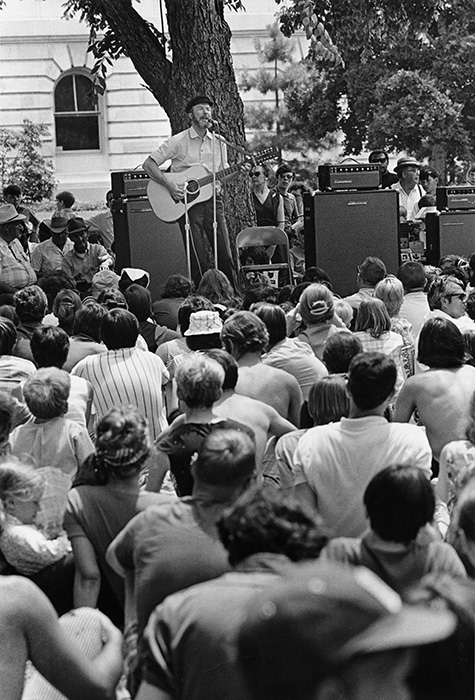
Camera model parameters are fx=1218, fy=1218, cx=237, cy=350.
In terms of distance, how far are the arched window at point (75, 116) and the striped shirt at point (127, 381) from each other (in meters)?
22.1

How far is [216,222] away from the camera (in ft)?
31.6

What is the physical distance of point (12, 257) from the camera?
9594 millimetres

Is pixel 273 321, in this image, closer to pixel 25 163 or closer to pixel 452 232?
pixel 452 232

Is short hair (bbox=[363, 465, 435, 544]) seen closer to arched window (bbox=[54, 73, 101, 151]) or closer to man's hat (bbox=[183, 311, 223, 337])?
man's hat (bbox=[183, 311, 223, 337])

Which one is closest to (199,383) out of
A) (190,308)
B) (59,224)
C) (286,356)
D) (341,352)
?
(341,352)

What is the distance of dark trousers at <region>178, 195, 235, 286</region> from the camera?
9805 mm

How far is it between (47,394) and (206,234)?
227 inches

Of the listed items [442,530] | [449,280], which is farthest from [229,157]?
[442,530]

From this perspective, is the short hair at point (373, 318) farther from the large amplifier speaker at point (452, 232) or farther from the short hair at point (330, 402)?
the large amplifier speaker at point (452, 232)

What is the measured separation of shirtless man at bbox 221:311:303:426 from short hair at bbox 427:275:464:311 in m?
1.76

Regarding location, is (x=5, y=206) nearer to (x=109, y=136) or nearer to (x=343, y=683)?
(x=343, y=683)

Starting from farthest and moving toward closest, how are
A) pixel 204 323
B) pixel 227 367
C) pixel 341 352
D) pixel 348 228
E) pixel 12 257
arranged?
1. pixel 348 228
2. pixel 12 257
3. pixel 204 323
4. pixel 341 352
5. pixel 227 367

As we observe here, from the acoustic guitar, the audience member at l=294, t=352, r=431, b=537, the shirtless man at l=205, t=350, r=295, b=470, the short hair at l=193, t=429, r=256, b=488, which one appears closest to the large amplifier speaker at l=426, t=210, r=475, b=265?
the acoustic guitar

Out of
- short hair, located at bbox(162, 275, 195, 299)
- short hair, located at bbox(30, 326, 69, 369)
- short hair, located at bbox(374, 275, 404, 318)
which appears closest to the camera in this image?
short hair, located at bbox(30, 326, 69, 369)
